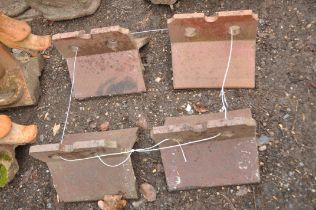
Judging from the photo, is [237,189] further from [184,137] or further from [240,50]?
[240,50]

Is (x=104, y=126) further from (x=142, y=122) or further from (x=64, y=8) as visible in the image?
(x=64, y=8)

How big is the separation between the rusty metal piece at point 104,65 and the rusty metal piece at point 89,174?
33cm

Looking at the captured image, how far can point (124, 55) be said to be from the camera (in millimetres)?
2508

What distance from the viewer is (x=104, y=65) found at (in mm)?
2535

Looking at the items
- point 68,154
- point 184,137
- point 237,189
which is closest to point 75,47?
point 68,154

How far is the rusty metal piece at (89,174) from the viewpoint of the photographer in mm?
2188

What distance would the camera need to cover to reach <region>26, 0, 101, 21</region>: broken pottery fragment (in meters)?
2.88

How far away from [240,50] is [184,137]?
62cm

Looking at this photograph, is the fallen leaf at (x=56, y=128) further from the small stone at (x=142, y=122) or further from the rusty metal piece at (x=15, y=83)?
the small stone at (x=142, y=122)

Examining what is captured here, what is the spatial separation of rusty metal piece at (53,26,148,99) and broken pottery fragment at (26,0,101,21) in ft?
1.60

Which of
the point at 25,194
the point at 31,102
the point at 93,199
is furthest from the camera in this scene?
the point at 31,102

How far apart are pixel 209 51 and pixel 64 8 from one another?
3.56 feet

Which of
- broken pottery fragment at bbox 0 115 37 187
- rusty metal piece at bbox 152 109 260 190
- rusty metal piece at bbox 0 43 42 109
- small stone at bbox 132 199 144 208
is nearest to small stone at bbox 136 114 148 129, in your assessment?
rusty metal piece at bbox 152 109 260 190

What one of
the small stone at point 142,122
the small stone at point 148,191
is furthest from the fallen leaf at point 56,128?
the small stone at point 148,191
